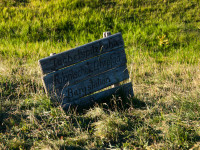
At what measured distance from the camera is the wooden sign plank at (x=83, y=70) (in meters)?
3.82

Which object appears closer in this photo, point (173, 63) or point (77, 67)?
point (77, 67)

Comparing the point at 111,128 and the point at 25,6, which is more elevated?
the point at 25,6

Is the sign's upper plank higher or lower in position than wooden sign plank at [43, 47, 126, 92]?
higher

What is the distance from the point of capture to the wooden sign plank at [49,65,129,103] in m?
3.94

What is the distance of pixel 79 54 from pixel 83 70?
281mm

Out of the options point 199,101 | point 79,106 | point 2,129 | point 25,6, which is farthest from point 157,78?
point 25,6

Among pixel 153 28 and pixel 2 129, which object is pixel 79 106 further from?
pixel 153 28

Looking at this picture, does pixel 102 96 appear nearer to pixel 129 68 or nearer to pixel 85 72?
pixel 85 72

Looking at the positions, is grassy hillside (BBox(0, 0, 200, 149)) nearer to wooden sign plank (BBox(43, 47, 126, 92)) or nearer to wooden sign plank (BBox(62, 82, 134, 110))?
wooden sign plank (BBox(62, 82, 134, 110))

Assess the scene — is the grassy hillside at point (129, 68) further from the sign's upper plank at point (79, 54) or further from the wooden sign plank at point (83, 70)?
the sign's upper plank at point (79, 54)

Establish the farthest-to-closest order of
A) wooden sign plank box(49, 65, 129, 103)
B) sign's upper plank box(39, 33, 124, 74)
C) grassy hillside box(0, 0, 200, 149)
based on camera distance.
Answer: wooden sign plank box(49, 65, 129, 103)
sign's upper plank box(39, 33, 124, 74)
grassy hillside box(0, 0, 200, 149)

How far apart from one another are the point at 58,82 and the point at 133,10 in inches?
217

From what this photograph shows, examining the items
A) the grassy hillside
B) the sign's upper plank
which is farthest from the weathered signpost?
the grassy hillside

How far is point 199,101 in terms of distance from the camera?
12.8ft
